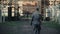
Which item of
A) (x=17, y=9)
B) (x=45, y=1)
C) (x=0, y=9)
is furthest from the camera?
(x=45, y=1)

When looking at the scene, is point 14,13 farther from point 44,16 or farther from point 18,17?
point 44,16

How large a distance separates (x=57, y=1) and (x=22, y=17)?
4769 millimetres

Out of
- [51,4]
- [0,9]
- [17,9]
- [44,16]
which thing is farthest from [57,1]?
[0,9]

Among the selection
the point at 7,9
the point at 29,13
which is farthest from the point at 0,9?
the point at 29,13

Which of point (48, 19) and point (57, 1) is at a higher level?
point (57, 1)

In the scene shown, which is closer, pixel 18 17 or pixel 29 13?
pixel 18 17

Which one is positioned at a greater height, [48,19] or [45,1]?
[45,1]

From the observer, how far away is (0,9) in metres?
26.5

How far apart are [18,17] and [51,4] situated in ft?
16.2

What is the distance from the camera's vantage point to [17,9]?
28.3 m

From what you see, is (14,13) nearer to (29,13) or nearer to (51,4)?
(29,13)

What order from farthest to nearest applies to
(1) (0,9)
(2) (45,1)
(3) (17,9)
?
(2) (45,1), (3) (17,9), (1) (0,9)

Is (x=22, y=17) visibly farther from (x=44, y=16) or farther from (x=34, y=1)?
(x=34, y=1)

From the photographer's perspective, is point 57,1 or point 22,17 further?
point 57,1
